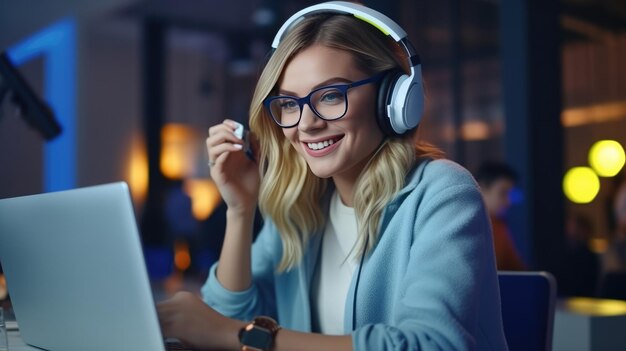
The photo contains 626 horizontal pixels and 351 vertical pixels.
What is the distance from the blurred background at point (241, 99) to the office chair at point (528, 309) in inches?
123

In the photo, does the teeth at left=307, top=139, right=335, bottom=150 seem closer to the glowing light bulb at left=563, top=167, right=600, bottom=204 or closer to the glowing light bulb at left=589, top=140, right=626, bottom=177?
the glowing light bulb at left=589, top=140, right=626, bottom=177

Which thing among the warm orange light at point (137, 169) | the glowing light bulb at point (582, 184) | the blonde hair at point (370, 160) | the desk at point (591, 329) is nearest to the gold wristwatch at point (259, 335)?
the blonde hair at point (370, 160)

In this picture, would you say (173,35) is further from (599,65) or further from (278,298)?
(278,298)

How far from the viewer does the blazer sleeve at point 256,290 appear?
160 centimetres

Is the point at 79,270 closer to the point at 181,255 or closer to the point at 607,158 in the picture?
the point at 181,255

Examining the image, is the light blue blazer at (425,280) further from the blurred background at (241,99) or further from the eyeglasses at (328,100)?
the blurred background at (241,99)

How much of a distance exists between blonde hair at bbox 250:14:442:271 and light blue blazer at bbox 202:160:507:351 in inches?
1.0

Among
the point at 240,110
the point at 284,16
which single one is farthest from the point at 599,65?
the point at 240,110

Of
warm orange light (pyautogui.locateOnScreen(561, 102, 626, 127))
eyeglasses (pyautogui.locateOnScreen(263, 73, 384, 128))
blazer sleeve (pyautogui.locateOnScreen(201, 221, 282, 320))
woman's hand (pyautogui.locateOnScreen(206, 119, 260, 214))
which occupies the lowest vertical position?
blazer sleeve (pyautogui.locateOnScreen(201, 221, 282, 320))

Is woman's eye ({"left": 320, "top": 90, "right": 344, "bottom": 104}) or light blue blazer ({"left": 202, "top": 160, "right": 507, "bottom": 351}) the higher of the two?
woman's eye ({"left": 320, "top": 90, "right": 344, "bottom": 104})

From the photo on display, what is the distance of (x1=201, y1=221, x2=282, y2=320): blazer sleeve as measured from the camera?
160 cm

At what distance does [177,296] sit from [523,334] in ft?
2.76

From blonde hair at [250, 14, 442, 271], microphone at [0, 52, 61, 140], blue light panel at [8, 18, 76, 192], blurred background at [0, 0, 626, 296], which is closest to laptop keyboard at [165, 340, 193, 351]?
blonde hair at [250, 14, 442, 271]

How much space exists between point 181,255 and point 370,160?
29.9 feet
